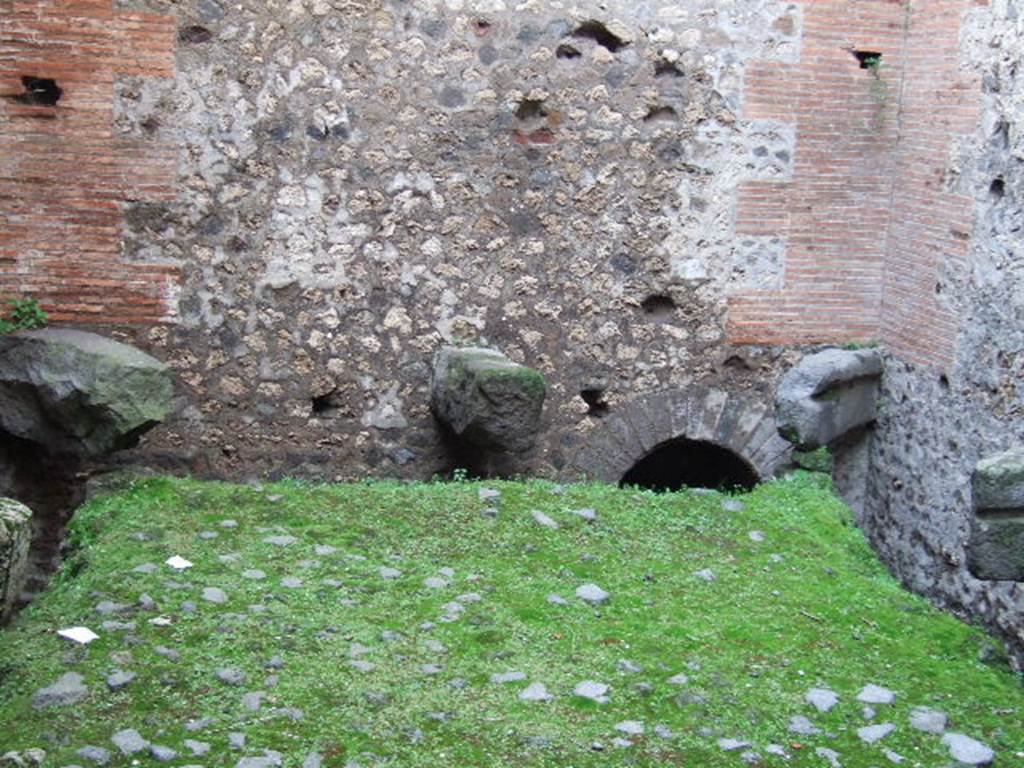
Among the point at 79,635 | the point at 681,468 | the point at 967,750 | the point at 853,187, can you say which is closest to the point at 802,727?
the point at 967,750

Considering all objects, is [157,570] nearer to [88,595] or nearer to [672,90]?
[88,595]

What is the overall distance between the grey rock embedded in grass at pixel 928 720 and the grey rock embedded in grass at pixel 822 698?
30 cm

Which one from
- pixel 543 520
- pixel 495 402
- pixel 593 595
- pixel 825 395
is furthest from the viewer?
pixel 825 395

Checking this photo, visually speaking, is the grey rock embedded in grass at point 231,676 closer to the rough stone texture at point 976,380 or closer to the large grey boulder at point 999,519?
the large grey boulder at point 999,519

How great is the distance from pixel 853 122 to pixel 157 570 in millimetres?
5099

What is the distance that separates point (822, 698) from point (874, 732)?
274mm

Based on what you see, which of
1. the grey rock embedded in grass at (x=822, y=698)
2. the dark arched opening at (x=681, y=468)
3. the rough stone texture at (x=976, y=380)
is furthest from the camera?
the dark arched opening at (x=681, y=468)

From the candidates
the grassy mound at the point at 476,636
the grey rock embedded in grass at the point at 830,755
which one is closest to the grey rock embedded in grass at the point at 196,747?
the grassy mound at the point at 476,636

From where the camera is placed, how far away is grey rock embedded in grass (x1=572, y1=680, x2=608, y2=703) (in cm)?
511

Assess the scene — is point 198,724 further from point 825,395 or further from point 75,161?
point 825,395

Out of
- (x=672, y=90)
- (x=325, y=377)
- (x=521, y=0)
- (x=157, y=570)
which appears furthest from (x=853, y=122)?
(x=157, y=570)

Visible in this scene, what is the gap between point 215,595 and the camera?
579cm

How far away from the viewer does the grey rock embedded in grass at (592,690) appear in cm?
511

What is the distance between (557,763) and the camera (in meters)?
4.63
